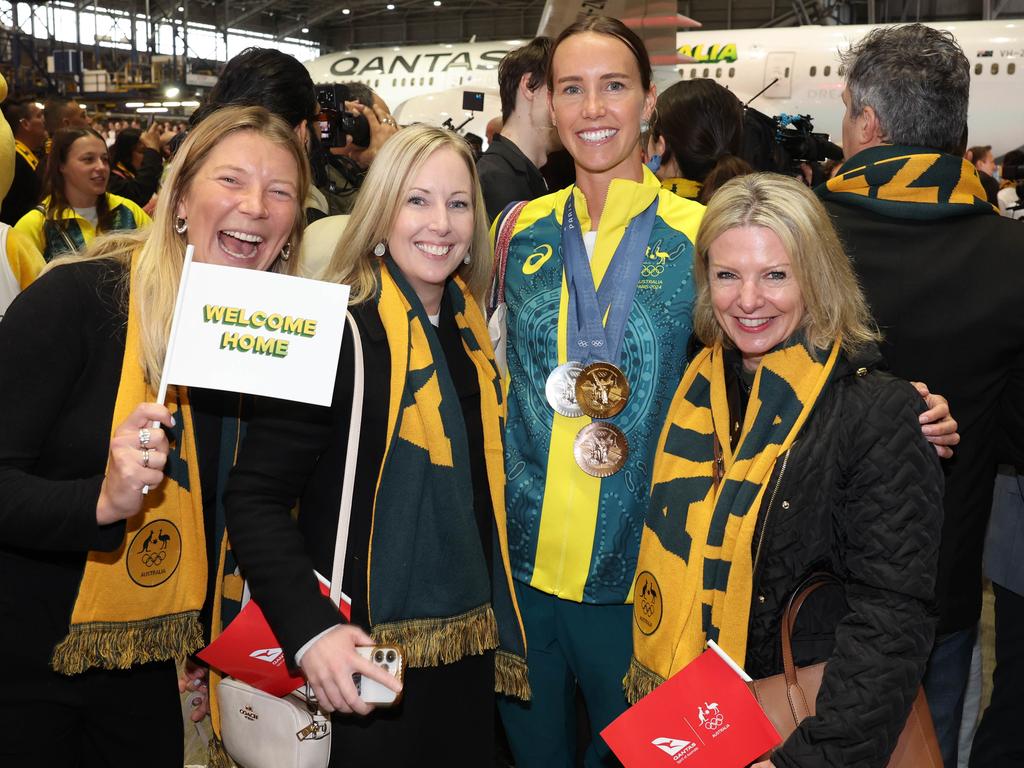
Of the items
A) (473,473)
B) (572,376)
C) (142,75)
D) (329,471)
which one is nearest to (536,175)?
(572,376)

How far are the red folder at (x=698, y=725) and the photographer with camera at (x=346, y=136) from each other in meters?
2.18

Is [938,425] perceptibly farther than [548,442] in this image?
No

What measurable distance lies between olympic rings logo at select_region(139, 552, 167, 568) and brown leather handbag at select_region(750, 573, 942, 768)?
1.24 meters

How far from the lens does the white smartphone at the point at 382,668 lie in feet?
5.33

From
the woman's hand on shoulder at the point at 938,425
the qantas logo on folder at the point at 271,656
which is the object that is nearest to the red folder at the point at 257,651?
the qantas logo on folder at the point at 271,656

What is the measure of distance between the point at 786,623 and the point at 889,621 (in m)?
0.18

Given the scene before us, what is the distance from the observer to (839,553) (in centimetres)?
181

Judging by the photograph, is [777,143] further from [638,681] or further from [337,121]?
[638,681]

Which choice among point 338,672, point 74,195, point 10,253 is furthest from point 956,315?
point 74,195

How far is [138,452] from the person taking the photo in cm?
163

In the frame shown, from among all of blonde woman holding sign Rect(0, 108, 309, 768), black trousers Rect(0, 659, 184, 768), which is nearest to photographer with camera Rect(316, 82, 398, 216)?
blonde woman holding sign Rect(0, 108, 309, 768)

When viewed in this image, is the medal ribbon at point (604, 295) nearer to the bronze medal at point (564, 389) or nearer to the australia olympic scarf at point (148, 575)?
the bronze medal at point (564, 389)

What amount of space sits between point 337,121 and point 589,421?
2182 millimetres

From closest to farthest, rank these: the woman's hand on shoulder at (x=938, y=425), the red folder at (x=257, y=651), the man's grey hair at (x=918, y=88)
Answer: the red folder at (x=257, y=651)
the woman's hand on shoulder at (x=938, y=425)
the man's grey hair at (x=918, y=88)
